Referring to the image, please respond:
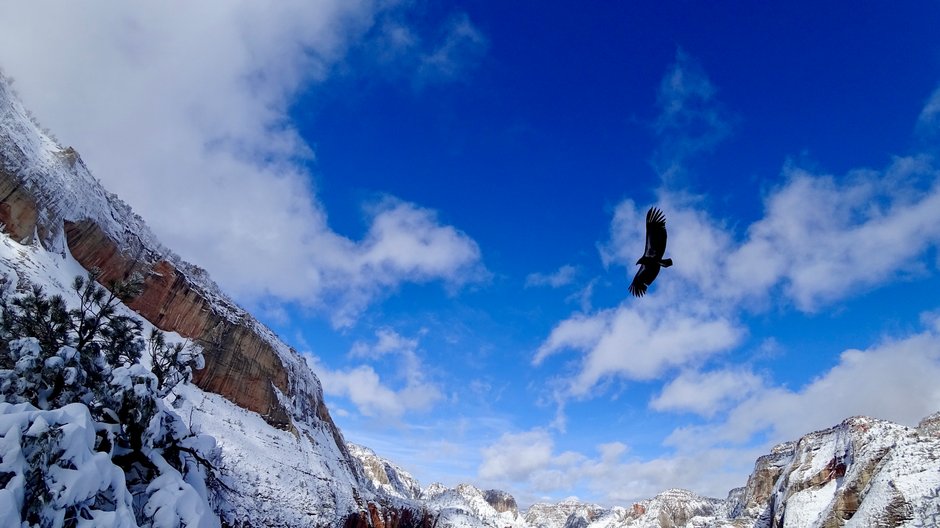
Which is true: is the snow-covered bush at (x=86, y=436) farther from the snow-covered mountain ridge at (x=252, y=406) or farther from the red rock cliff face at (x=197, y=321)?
the red rock cliff face at (x=197, y=321)

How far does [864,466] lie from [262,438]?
60095 mm

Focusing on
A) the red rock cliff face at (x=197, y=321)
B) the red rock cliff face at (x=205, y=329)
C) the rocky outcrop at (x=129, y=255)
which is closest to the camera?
the rocky outcrop at (x=129, y=255)

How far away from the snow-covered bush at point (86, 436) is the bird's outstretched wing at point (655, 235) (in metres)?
11.4

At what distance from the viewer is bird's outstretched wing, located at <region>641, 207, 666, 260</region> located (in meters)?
11.0

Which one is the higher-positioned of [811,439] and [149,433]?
[811,439]

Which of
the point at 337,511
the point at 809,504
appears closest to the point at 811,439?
the point at 809,504

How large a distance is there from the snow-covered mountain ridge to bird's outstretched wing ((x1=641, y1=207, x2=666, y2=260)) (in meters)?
23.1

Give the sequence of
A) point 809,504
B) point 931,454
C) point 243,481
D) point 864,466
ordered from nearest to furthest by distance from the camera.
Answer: point 931,454
point 243,481
point 864,466
point 809,504

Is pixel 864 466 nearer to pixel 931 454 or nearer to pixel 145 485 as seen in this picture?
pixel 931 454

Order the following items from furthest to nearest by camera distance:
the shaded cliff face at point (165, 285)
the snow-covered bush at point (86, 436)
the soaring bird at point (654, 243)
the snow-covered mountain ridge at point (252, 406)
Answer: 1. the shaded cliff face at point (165, 285)
2. the snow-covered mountain ridge at point (252, 406)
3. the soaring bird at point (654, 243)
4. the snow-covered bush at point (86, 436)

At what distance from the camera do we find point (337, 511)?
50.7 metres

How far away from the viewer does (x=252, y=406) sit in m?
60.7

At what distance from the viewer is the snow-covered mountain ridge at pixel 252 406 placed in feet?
123

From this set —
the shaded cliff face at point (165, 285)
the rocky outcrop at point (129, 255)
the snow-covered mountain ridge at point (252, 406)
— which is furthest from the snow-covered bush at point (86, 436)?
the rocky outcrop at point (129, 255)
